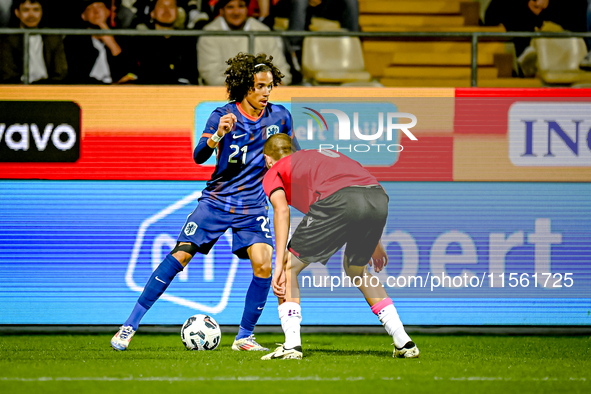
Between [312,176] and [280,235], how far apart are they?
480mm

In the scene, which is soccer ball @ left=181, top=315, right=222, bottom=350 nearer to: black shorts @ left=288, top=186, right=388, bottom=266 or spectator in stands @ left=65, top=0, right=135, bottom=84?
black shorts @ left=288, top=186, right=388, bottom=266

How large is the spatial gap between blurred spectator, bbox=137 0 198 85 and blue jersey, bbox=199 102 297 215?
5.10ft

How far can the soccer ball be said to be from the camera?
5152 mm

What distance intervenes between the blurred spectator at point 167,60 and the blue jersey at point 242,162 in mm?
1555

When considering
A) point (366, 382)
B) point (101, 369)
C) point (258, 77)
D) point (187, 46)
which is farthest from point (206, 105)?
point (366, 382)

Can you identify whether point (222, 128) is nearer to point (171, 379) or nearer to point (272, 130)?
point (272, 130)

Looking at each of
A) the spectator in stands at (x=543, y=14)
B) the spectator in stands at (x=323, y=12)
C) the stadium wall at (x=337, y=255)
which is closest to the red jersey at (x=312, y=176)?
the stadium wall at (x=337, y=255)

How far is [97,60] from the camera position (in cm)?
677

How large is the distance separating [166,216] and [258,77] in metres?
1.97

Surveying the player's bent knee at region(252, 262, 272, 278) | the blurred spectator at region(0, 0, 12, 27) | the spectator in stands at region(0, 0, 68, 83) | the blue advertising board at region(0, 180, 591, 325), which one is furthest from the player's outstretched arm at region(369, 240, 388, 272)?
the blurred spectator at region(0, 0, 12, 27)

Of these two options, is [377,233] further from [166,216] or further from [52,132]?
[52,132]

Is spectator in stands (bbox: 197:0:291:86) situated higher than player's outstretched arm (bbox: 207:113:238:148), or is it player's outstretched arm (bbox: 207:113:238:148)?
spectator in stands (bbox: 197:0:291:86)

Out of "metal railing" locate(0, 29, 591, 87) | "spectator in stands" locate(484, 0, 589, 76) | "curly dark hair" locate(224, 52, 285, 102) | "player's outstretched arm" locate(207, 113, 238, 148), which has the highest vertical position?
"spectator in stands" locate(484, 0, 589, 76)

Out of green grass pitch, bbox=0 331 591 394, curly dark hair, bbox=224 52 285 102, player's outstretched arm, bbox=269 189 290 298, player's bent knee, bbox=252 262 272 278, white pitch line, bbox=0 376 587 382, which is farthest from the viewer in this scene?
curly dark hair, bbox=224 52 285 102
